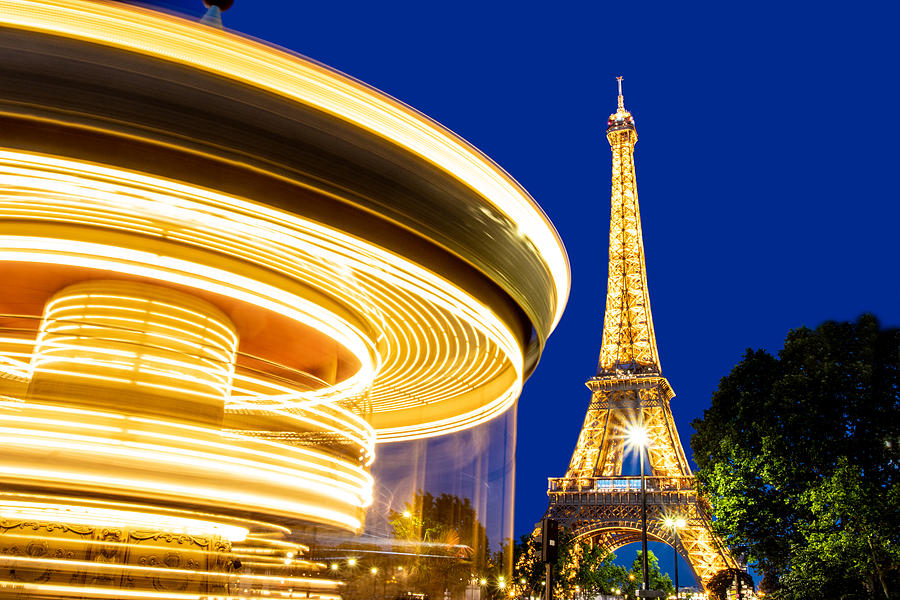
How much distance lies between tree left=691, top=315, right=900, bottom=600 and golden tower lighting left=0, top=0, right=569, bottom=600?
1439 centimetres

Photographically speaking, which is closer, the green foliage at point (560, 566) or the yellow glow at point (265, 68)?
the yellow glow at point (265, 68)

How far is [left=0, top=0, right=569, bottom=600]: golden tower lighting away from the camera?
Result: 4715mm

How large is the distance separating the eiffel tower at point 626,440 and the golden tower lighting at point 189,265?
28.7 metres

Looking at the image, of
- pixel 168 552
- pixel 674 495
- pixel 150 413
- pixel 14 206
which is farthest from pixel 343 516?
pixel 674 495

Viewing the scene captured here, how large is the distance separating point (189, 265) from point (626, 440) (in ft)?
148

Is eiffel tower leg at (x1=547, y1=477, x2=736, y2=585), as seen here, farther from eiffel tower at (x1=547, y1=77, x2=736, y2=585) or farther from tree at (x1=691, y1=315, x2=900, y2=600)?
tree at (x1=691, y1=315, x2=900, y2=600)

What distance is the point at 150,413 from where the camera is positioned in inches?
211

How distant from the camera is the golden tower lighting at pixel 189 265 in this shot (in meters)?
4.71

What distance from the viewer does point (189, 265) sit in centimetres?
579

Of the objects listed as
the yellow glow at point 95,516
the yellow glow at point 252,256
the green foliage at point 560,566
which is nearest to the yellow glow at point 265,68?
the yellow glow at point 252,256

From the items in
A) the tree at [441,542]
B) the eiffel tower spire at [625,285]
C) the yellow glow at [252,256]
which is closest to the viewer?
the yellow glow at [252,256]

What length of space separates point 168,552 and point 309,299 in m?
2.58

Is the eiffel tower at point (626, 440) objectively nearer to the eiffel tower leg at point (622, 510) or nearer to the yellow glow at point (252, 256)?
the eiffel tower leg at point (622, 510)

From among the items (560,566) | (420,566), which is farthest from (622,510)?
(420,566)
